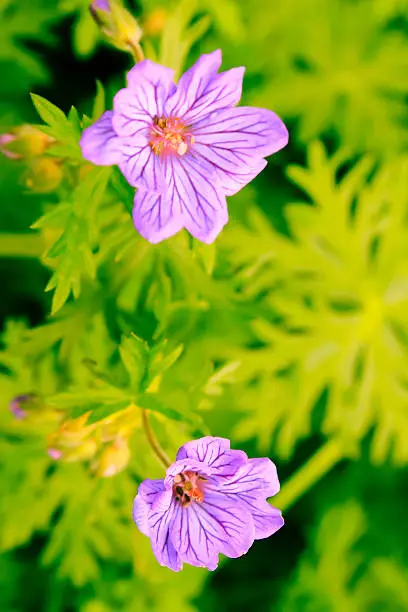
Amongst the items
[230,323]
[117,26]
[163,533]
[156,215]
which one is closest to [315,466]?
[230,323]

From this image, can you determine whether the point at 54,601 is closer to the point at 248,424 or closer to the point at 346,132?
the point at 248,424

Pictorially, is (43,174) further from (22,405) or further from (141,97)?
(22,405)

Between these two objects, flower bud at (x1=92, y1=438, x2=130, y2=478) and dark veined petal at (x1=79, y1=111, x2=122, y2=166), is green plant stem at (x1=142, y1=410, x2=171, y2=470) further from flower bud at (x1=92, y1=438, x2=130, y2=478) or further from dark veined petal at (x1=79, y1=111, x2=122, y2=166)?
dark veined petal at (x1=79, y1=111, x2=122, y2=166)

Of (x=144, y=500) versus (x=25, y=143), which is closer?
(x=144, y=500)

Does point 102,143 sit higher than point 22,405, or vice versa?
point 102,143

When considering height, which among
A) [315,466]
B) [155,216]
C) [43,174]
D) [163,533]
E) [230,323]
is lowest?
[315,466]

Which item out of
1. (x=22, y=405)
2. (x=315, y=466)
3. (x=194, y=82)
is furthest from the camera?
(x=315, y=466)

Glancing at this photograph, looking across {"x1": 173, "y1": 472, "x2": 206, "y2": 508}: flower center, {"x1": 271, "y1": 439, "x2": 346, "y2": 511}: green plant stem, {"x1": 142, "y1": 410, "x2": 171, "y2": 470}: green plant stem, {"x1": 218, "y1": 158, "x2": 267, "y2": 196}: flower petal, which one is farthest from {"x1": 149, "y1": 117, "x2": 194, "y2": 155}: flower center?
{"x1": 271, "y1": 439, "x2": 346, "y2": 511}: green plant stem
